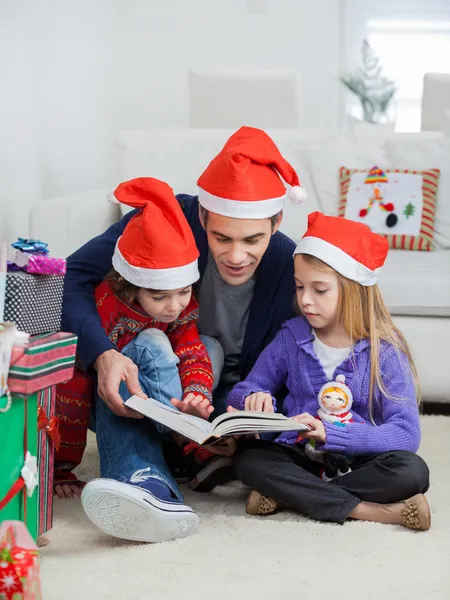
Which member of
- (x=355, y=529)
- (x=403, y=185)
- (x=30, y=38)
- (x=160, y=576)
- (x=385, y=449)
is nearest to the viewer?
(x=160, y=576)

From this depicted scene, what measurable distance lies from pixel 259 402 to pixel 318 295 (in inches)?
9.7

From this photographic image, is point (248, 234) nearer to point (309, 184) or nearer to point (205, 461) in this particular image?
point (205, 461)

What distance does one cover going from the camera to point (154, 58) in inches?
209

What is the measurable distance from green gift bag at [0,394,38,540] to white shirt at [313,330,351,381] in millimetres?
639

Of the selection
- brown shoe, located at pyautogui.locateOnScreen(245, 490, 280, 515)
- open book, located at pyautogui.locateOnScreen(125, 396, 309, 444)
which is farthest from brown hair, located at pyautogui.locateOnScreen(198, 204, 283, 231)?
brown shoe, located at pyautogui.locateOnScreen(245, 490, 280, 515)

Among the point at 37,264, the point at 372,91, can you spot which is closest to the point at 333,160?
the point at 37,264

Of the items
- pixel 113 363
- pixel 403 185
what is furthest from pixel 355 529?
pixel 403 185

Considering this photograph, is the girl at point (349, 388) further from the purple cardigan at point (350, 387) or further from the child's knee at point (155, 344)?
the child's knee at point (155, 344)

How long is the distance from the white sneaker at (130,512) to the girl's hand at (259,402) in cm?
28

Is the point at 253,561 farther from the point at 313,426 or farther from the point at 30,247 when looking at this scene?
the point at 30,247

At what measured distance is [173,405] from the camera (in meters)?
1.64

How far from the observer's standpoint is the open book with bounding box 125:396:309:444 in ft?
4.67

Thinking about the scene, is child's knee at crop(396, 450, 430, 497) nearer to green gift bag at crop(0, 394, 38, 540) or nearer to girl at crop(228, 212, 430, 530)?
girl at crop(228, 212, 430, 530)

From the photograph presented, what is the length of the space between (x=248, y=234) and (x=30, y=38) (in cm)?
256
